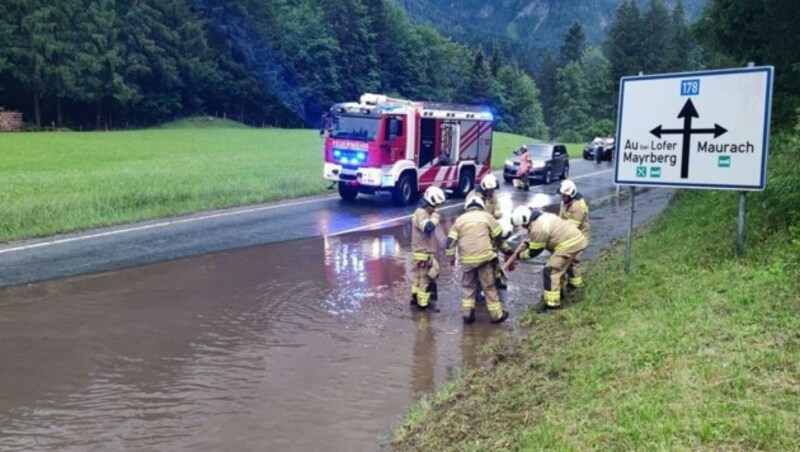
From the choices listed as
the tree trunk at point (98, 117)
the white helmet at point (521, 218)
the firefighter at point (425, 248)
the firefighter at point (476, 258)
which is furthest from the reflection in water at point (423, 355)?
the tree trunk at point (98, 117)

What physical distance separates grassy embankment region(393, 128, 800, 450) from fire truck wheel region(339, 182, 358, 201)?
12198 mm

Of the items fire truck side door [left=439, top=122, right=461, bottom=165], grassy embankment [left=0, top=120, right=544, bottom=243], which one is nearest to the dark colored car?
fire truck side door [left=439, top=122, right=461, bottom=165]

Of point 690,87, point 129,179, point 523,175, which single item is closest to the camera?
point 690,87

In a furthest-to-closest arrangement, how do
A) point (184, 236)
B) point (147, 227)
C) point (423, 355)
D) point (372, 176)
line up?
point (372, 176) → point (147, 227) → point (184, 236) → point (423, 355)

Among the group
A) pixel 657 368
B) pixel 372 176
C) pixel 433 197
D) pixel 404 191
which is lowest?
pixel 657 368

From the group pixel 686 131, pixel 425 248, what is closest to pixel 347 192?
pixel 425 248

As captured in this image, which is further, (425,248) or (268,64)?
(268,64)

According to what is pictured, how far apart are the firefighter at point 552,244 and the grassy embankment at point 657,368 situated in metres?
0.34

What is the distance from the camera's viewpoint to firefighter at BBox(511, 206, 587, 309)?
8328mm

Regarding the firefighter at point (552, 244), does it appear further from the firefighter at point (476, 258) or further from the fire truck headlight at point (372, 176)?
the fire truck headlight at point (372, 176)

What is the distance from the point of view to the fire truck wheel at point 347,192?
66.6 ft

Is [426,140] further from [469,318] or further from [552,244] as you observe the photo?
[469,318]

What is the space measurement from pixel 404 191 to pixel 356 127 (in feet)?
→ 6.99

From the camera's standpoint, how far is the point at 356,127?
762 inches
